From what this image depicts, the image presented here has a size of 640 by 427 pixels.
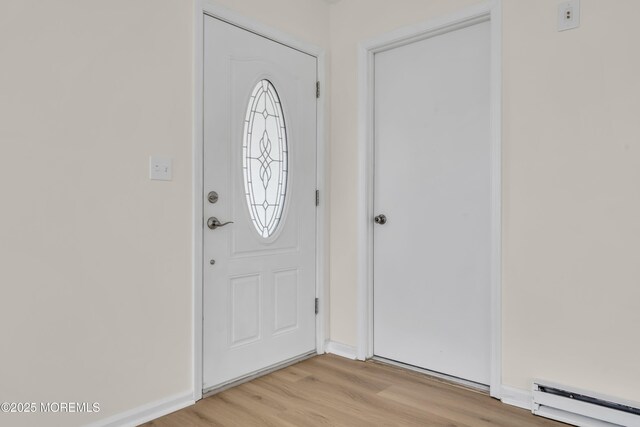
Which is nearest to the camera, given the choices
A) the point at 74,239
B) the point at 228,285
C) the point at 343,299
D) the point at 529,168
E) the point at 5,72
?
the point at 5,72

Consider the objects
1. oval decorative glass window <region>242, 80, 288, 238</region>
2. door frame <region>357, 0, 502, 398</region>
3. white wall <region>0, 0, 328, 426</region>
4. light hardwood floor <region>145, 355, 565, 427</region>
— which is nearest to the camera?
white wall <region>0, 0, 328, 426</region>

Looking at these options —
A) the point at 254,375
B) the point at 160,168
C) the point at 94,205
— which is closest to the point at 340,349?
the point at 254,375

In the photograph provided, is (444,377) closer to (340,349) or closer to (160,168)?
(340,349)

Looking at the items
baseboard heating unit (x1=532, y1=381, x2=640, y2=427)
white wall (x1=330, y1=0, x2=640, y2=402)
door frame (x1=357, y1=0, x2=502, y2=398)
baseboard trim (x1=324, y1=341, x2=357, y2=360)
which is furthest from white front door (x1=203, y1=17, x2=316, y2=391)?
baseboard heating unit (x1=532, y1=381, x2=640, y2=427)

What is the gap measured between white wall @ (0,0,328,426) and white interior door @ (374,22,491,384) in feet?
4.18

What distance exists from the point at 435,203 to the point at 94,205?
1.84m

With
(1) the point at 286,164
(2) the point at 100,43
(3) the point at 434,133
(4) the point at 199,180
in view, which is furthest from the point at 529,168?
(2) the point at 100,43

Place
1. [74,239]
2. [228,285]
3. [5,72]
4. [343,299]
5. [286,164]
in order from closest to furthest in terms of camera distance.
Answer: [5,72]
[74,239]
[228,285]
[286,164]
[343,299]

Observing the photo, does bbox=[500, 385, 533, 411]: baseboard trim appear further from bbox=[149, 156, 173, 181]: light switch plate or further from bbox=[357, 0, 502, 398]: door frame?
bbox=[149, 156, 173, 181]: light switch plate

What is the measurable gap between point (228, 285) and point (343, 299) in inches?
35.3

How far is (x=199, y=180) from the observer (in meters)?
2.28

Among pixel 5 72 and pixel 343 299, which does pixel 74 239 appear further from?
pixel 343 299

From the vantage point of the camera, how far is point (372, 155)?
9.53ft

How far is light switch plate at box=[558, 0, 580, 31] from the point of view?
2053 mm
